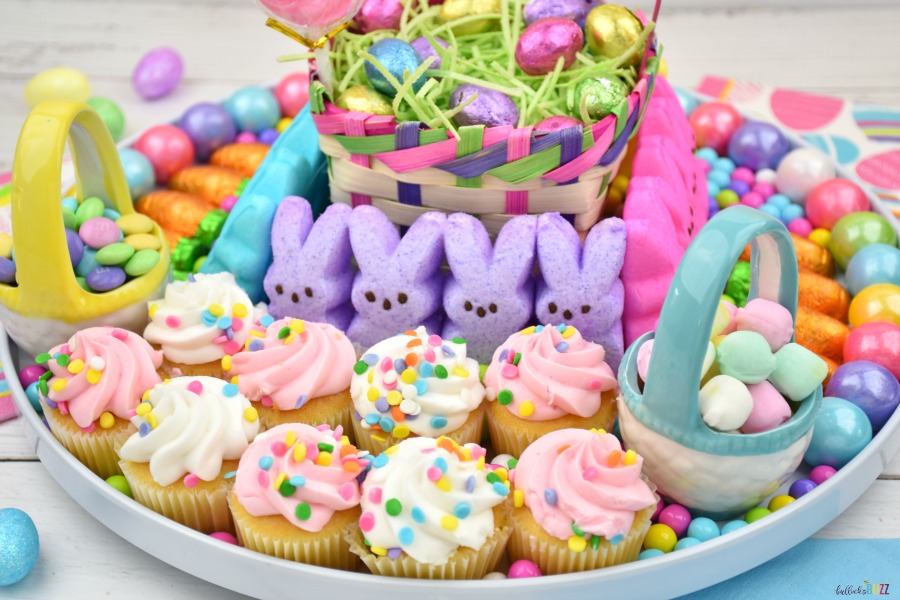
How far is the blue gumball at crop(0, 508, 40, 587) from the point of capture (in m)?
1.59

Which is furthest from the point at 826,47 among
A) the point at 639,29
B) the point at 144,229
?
the point at 144,229

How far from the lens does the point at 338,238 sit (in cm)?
191

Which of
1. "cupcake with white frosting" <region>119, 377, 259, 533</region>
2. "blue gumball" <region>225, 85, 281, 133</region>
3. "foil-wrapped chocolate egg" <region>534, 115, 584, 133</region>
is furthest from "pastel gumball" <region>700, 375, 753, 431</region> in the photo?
"blue gumball" <region>225, 85, 281, 133</region>

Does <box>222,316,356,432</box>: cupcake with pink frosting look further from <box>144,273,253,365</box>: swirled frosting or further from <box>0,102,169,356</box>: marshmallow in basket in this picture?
<box>0,102,169,356</box>: marshmallow in basket

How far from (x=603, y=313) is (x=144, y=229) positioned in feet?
2.79

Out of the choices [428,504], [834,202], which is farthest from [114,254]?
Result: [834,202]

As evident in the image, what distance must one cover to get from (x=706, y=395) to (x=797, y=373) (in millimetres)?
148

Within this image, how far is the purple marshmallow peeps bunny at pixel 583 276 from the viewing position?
6.00 feet

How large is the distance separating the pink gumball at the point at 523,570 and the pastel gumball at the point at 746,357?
39 centimetres

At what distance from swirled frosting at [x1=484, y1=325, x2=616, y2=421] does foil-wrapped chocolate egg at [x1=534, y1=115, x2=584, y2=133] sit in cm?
35

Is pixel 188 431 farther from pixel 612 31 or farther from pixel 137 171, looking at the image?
pixel 612 31

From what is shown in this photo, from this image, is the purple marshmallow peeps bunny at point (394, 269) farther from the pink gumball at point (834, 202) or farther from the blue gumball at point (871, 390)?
the pink gumball at point (834, 202)

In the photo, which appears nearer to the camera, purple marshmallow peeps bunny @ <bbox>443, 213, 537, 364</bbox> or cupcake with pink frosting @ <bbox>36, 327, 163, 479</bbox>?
cupcake with pink frosting @ <bbox>36, 327, 163, 479</bbox>

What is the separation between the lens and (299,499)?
4.99 ft
